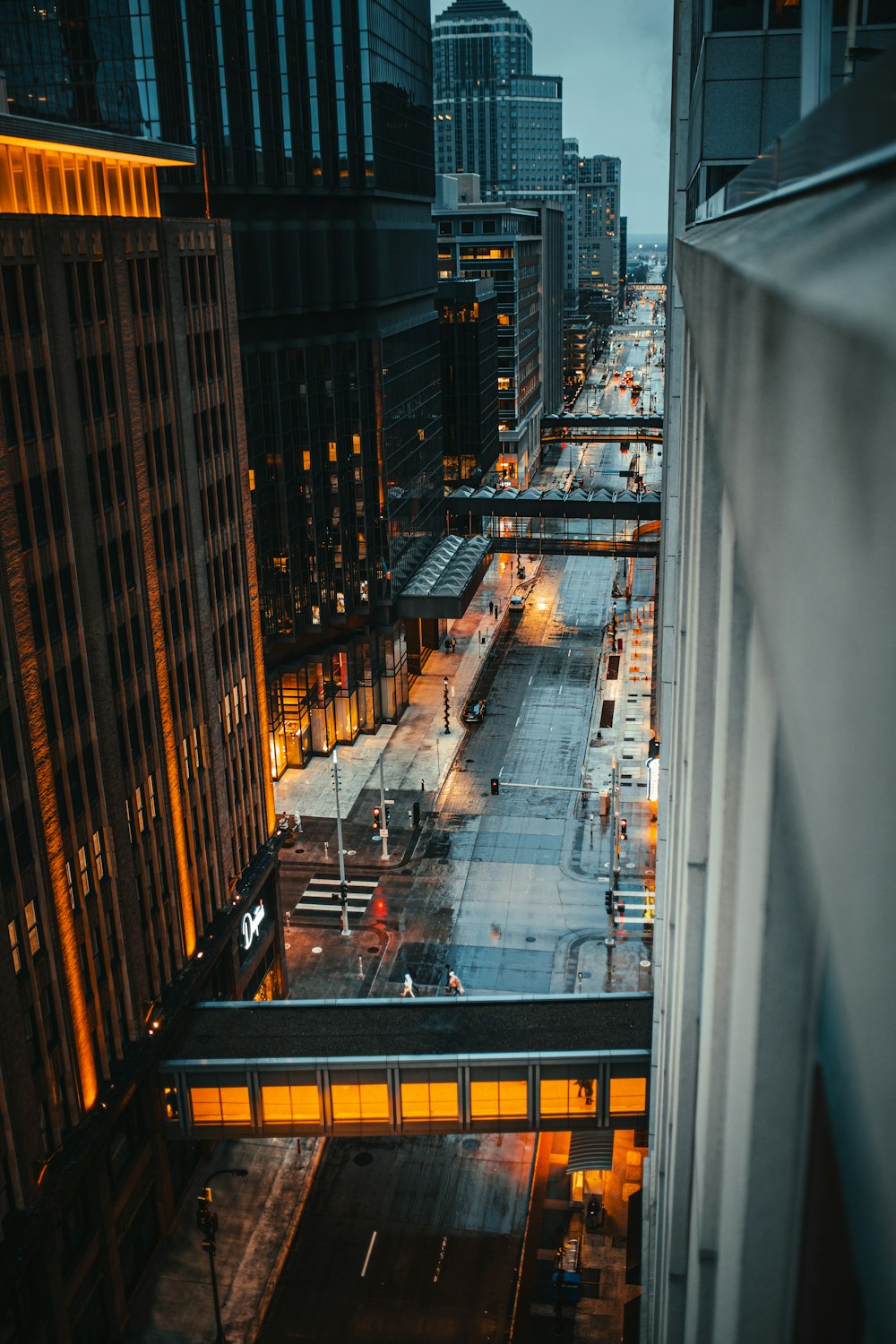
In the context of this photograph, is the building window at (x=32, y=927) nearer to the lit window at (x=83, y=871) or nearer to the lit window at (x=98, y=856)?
the lit window at (x=83, y=871)

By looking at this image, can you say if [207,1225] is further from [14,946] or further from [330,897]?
[330,897]

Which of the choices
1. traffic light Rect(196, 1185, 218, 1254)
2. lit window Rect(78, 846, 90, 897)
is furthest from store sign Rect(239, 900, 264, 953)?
lit window Rect(78, 846, 90, 897)

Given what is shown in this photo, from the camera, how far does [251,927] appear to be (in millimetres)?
44000

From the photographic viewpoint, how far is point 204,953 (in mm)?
39219

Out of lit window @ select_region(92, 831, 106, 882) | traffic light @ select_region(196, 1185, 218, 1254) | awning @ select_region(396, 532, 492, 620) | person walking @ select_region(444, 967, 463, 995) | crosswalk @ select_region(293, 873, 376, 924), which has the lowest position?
crosswalk @ select_region(293, 873, 376, 924)

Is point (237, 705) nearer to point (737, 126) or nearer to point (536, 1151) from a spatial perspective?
point (536, 1151)

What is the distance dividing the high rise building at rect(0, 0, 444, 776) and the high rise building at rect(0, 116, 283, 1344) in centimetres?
1886

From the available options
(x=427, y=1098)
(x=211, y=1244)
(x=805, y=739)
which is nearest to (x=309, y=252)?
(x=427, y=1098)

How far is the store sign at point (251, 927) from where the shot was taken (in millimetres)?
43156

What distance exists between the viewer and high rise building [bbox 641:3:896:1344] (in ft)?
5.49

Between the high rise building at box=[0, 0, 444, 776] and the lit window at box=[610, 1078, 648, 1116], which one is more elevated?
the high rise building at box=[0, 0, 444, 776]

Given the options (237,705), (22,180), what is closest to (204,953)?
(237,705)

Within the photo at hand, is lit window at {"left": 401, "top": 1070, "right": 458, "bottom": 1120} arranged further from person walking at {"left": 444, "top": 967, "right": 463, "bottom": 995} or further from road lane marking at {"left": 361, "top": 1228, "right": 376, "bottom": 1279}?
person walking at {"left": 444, "top": 967, "right": 463, "bottom": 995}

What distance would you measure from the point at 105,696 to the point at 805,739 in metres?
32.0
